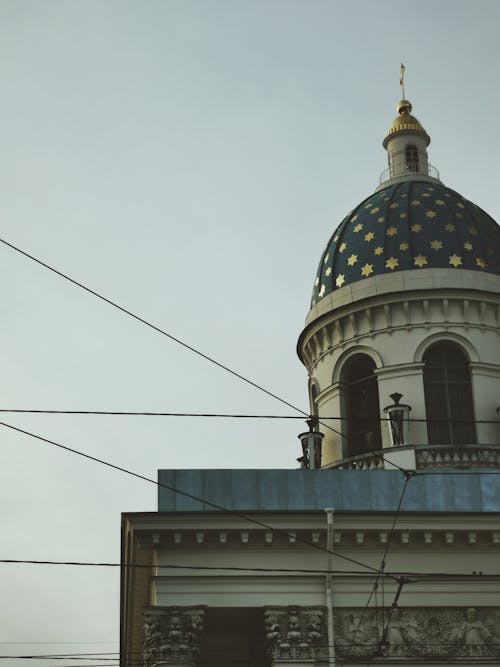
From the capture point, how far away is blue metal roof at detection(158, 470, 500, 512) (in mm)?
26203

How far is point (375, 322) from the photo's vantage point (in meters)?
33.6

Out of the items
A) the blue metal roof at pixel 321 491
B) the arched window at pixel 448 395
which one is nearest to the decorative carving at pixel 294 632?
the blue metal roof at pixel 321 491

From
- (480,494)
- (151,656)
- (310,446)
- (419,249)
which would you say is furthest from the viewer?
(419,249)

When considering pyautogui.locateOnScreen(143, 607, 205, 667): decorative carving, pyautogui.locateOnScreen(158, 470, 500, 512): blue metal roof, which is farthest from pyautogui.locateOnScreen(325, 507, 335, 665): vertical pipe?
pyautogui.locateOnScreen(143, 607, 205, 667): decorative carving

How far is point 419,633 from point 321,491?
3543 millimetres

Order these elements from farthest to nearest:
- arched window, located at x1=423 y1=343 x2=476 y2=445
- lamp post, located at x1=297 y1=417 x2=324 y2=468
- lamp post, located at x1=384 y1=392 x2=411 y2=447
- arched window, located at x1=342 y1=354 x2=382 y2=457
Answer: arched window, located at x1=342 y1=354 x2=382 y2=457 < arched window, located at x1=423 y1=343 x2=476 y2=445 < lamp post, located at x1=297 y1=417 x2=324 y2=468 < lamp post, located at x1=384 y1=392 x2=411 y2=447

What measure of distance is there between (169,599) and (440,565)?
5648 mm

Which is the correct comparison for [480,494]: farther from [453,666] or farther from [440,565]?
[453,666]

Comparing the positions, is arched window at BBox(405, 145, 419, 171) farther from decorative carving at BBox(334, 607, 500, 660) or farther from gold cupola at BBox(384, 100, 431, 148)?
decorative carving at BBox(334, 607, 500, 660)

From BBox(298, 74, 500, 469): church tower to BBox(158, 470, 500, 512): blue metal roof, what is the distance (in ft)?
10.8

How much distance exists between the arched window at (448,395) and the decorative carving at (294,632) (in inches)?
310

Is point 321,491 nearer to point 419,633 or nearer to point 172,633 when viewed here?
point 419,633

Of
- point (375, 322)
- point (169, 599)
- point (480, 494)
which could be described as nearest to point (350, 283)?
point (375, 322)

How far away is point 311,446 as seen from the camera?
31.7m
